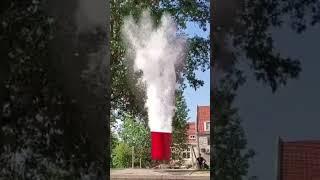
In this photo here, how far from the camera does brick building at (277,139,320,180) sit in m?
5.77

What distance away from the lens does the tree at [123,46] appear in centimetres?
1139

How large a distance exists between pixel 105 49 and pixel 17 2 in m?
1.03

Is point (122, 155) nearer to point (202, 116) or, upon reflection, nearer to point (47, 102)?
point (202, 116)

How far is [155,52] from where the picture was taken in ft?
37.6

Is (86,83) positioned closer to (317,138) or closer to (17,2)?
(17,2)

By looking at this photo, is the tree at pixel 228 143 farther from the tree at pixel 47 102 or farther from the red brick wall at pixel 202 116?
the red brick wall at pixel 202 116

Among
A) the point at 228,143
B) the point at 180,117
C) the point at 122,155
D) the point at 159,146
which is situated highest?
the point at 180,117

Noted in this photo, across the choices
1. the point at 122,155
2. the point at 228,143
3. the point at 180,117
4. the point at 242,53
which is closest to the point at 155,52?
the point at 180,117

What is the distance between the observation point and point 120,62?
11719mm

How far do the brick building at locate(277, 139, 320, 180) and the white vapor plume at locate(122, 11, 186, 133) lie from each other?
551cm

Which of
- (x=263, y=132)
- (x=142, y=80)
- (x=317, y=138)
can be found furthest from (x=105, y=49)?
(x=142, y=80)

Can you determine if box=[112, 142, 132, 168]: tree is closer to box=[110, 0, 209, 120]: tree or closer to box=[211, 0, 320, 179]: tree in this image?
box=[110, 0, 209, 120]: tree

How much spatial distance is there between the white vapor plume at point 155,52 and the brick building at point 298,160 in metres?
5.51

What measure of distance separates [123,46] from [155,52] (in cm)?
62
